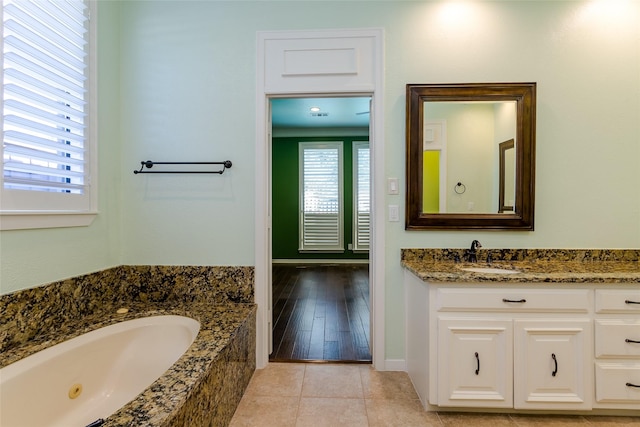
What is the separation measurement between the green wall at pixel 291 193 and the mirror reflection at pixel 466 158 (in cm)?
370

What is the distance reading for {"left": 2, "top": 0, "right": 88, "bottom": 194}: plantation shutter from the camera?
148cm

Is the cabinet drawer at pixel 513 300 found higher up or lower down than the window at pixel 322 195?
lower down

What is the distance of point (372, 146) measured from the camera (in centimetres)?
227

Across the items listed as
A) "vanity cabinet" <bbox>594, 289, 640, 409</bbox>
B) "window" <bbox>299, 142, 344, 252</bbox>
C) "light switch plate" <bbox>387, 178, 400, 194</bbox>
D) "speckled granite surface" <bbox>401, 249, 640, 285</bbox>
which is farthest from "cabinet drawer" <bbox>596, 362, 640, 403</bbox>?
"window" <bbox>299, 142, 344, 252</bbox>

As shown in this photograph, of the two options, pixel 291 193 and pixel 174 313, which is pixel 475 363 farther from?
pixel 291 193

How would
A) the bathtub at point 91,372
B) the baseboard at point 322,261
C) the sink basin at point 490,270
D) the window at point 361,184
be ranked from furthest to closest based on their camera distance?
the baseboard at point 322,261 → the window at point 361,184 → the sink basin at point 490,270 → the bathtub at point 91,372

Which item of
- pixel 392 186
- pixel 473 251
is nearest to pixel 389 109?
pixel 392 186

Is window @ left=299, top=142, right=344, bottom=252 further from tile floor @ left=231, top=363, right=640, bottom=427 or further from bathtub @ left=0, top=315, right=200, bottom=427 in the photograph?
bathtub @ left=0, top=315, right=200, bottom=427

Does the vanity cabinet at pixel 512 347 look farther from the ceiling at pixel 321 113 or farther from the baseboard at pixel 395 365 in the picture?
the ceiling at pixel 321 113

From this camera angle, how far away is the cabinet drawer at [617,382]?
5.57 ft

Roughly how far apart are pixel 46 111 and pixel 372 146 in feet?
6.31

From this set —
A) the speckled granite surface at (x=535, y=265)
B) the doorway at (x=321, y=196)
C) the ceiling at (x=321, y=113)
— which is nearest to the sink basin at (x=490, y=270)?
the speckled granite surface at (x=535, y=265)

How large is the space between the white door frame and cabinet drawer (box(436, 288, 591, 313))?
57 centimetres

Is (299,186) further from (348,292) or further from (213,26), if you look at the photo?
(213,26)
